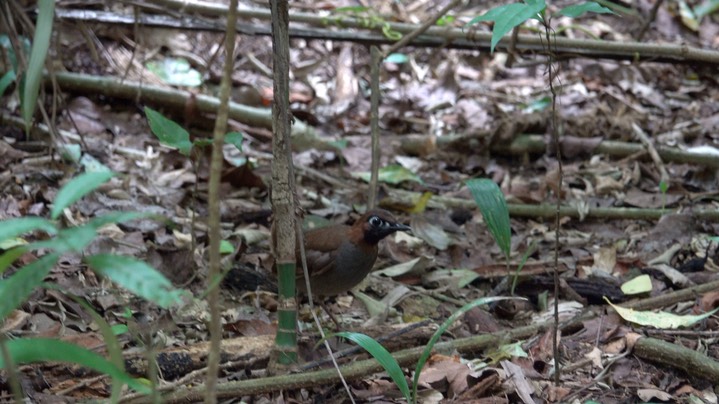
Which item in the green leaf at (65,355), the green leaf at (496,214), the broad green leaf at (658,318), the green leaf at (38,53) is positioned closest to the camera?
the green leaf at (65,355)

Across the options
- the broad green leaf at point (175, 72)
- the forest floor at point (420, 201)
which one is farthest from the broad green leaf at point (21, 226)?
the broad green leaf at point (175, 72)

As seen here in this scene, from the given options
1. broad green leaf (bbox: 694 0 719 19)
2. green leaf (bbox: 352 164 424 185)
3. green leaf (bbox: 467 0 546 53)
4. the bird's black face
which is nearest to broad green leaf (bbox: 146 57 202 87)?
green leaf (bbox: 352 164 424 185)

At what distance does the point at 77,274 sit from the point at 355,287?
1.47 meters

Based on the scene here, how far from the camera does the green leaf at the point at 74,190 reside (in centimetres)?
172

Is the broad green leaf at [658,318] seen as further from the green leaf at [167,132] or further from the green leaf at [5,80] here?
the green leaf at [5,80]

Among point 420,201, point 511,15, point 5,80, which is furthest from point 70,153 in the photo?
point 511,15

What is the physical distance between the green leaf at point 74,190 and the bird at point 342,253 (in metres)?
2.27

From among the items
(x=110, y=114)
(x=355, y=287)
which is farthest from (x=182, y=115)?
(x=355, y=287)

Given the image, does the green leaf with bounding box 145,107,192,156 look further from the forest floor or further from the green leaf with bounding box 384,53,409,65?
the green leaf with bounding box 384,53,409,65

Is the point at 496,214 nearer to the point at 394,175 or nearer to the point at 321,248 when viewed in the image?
the point at 321,248

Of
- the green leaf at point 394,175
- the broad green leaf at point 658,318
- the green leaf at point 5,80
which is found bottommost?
the broad green leaf at point 658,318

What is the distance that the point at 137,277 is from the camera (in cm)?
168

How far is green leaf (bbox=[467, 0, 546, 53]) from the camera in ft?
8.37

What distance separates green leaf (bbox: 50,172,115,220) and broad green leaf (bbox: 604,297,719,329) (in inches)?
103
